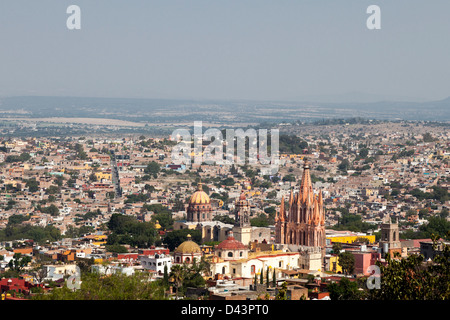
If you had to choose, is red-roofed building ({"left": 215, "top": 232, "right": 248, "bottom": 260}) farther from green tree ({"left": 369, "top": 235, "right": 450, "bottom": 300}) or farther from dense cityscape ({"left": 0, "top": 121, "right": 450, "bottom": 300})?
green tree ({"left": 369, "top": 235, "right": 450, "bottom": 300})

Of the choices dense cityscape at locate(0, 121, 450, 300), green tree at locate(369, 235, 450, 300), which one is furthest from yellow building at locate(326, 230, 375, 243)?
green tree at locate(369, 235, 450, 300)

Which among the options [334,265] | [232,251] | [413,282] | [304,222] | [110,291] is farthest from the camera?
[304,222]

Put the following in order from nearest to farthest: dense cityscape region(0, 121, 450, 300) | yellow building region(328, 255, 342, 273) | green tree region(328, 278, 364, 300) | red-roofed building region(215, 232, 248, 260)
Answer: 1. green tree region(328, 278, 364, 300)
2. dense cityscape region(0, 121, 450, 300)
3. red-roofed building region(215, 232, 248, 260)
4. yellow building region(328, 255, 342, 273)

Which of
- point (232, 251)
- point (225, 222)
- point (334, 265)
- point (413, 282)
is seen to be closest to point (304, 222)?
point (334, 265)

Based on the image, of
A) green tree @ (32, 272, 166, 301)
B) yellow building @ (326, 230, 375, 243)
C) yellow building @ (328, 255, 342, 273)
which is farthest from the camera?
yellow building @ (326, 230, 375, 243)

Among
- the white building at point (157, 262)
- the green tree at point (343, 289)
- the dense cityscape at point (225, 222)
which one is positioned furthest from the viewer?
the white building at point (157, 262)

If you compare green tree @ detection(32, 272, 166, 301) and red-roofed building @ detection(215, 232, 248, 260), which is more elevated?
green tree @ detection(32, 272, 166, 301)

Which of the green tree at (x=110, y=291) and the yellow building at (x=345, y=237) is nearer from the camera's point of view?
the green tree at (x=110, y=291)

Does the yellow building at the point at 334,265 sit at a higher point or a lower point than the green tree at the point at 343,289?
lower

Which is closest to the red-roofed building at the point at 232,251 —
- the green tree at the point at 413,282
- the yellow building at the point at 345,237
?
the yellow building at the point at 345,237

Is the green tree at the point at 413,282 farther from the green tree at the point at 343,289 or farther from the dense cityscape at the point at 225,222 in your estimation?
the green tree at the point at 343,289

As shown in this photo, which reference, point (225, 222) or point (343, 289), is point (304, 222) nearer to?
point (343, 289)

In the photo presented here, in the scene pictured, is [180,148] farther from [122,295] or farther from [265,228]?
[122,295]
